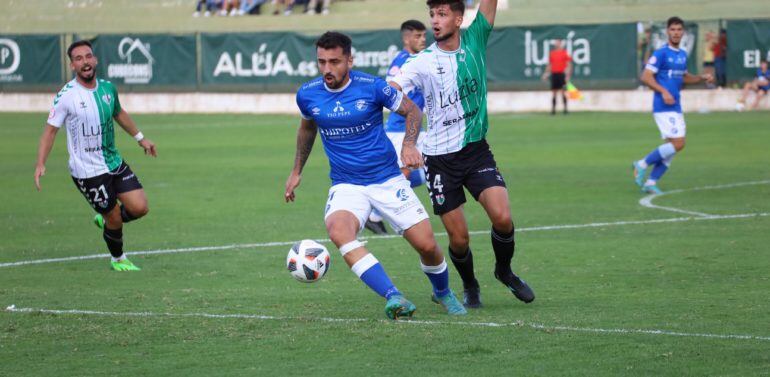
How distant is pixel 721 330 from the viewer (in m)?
7.93

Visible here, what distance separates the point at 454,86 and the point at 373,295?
1829 mm

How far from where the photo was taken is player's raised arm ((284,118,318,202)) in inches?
357

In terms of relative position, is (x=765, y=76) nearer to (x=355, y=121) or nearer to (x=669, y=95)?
(x=669, y=95)

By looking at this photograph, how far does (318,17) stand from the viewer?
1833 inches

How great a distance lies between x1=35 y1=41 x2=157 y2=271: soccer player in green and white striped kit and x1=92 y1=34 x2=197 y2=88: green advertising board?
3168 centimetres

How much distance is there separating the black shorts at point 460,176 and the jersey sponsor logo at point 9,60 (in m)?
38.2

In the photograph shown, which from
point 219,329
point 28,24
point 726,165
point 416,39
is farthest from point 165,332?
point 28,24

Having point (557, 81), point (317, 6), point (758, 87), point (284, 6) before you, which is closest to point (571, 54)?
point (557, 81)

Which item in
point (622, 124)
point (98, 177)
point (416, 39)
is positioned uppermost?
point (416, 39)

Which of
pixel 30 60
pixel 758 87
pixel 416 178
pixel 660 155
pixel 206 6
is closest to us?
pixel 416 178

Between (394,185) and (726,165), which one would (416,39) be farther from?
(726,165)

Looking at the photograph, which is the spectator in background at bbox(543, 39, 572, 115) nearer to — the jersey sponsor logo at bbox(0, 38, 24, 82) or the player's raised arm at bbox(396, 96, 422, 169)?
the jersey sponsor logo at bbox(0, 38, 24, 82)

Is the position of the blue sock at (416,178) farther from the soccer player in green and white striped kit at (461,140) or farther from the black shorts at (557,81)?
the black shorts at (557,81)

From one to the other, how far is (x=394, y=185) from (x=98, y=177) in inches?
153
